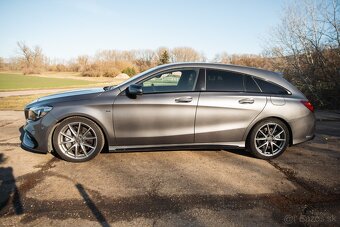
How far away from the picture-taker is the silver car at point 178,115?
14.5ft

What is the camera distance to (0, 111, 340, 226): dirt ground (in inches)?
114

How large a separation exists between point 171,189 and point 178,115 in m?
1.34

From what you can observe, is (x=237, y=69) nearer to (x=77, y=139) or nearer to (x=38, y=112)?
(x=77, y=139)

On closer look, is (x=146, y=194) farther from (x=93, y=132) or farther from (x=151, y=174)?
(x=93, y=132)

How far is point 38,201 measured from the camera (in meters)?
3.21

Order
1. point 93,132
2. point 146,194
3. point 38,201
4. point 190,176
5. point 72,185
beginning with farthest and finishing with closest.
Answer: point 93,132, point 190,176, point 72,185, point 146,194, point 38,201

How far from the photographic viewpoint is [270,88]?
4.84m

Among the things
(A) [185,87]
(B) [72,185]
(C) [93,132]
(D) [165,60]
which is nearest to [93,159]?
(C) [93,132]

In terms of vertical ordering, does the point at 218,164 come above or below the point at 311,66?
below

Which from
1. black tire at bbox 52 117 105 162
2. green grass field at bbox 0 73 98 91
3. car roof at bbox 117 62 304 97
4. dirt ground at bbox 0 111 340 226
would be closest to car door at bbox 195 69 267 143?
car roof at bbox 117 62 304 97

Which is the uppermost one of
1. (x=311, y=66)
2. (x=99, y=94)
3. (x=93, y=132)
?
(x=311, y=66)

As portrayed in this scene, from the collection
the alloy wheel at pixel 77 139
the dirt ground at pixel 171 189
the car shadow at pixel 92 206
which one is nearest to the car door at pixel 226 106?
the dirt ground at pixel 171 189

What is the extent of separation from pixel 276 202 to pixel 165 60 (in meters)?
68.3

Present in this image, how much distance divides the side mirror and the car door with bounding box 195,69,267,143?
1002mm
